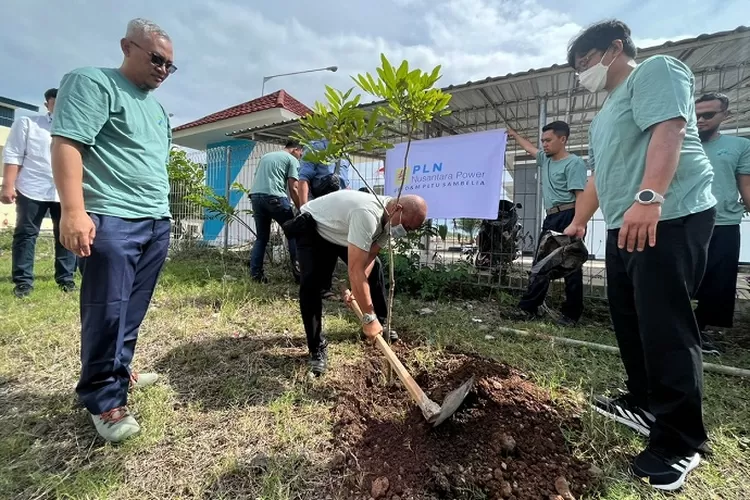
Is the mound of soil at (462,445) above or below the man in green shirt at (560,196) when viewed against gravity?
below

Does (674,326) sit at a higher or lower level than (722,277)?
lower

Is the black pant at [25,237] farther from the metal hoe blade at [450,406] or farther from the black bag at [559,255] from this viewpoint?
the black bag at [559,255]

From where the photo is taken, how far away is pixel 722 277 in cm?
278

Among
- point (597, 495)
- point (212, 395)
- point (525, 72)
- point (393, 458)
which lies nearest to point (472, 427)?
point (393, 458)

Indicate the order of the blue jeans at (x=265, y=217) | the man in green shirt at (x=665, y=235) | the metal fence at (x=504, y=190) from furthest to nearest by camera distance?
the blue jeans at (x=265, y=217) → the metal fence at (x=504, y=190) → the man in green shirt at (x=665, y=235)

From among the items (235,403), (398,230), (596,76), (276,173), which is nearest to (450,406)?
(398,230)

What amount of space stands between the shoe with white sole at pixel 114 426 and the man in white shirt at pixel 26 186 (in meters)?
2.72

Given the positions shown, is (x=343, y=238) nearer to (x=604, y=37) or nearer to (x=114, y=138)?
(x=114, y=138)

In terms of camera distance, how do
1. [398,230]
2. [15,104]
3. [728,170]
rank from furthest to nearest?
[15,104] → [728,170] → [398,230]

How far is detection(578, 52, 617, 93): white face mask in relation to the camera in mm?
1596

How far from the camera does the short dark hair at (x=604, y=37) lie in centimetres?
155

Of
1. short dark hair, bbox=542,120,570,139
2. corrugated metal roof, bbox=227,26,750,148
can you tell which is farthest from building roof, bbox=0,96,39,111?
short dark hair, bbox=542,120,570,139

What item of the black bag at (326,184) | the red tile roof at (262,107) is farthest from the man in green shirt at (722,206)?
the red tile roof at (262,107)

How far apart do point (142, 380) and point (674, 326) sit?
2.51 meters
